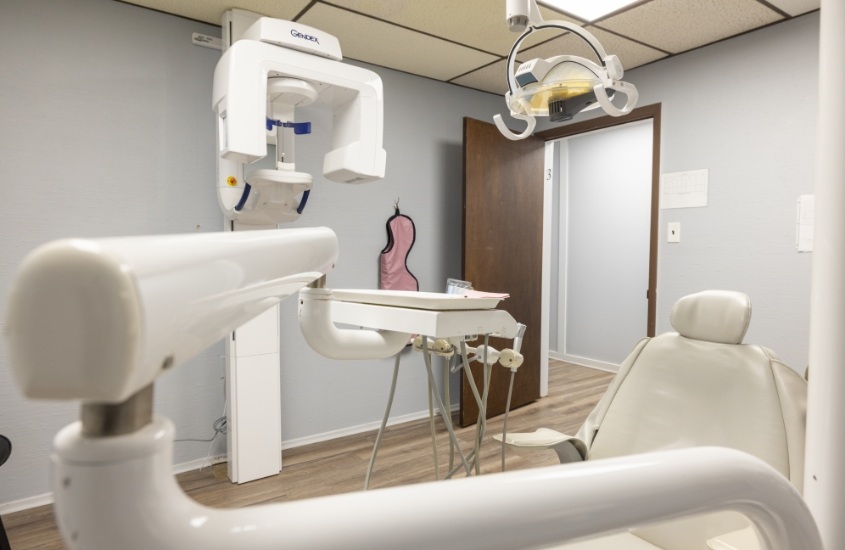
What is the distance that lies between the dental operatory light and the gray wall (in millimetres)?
1939

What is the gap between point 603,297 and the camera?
5031mm

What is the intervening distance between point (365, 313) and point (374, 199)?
2127 millimetres

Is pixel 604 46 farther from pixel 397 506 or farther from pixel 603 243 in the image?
pixel 397 506

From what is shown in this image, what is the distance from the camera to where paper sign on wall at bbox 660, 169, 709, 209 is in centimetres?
294

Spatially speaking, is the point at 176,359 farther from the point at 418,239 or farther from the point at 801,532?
the point at 418,239

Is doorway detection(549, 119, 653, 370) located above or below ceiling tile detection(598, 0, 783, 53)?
below

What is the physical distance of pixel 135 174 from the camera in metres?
2.43

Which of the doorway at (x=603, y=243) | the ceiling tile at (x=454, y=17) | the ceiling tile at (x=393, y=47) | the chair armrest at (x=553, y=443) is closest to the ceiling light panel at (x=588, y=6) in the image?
the ceiling tile at (x=454, y=17)

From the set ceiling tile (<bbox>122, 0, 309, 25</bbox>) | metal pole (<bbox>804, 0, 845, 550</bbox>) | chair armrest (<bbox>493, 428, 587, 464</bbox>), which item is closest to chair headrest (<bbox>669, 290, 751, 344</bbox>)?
chair armrest (<bbox>493, 428, 587, 464</bbox>)

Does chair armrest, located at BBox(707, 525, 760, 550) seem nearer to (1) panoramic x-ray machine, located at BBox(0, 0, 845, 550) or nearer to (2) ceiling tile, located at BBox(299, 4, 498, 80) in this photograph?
(1) panoramic x-ray machine, located at BBox(0, 0, 845, 550)

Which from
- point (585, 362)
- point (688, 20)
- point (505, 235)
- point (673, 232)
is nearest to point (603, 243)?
point (585, 362)

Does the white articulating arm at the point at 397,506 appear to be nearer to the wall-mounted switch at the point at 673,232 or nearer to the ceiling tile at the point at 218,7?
the ceiling tile at the point at 218,7

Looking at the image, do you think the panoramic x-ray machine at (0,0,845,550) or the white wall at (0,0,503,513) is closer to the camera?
the panoramic x-ray machine at (0,0,845,550)

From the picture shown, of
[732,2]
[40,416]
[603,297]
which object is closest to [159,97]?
[40,416]
